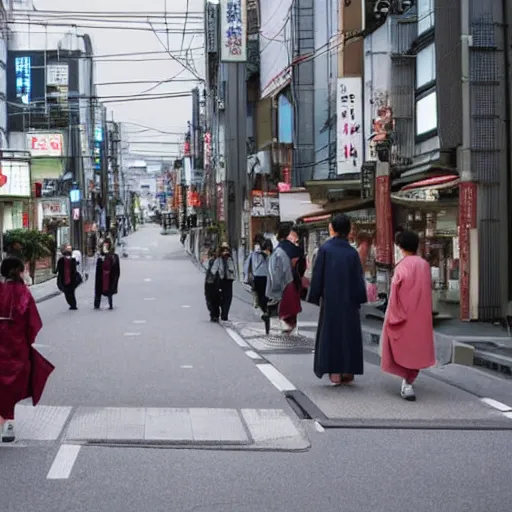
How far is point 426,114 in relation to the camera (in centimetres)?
2066

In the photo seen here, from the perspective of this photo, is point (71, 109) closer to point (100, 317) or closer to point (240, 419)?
point (100, 317)

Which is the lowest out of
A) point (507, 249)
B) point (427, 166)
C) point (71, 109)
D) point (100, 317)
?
point (100, 317)

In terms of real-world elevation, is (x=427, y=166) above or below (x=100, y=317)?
above

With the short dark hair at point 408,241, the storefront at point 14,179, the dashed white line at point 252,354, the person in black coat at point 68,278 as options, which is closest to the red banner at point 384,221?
the dashed white line at point 252,354

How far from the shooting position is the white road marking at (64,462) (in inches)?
257

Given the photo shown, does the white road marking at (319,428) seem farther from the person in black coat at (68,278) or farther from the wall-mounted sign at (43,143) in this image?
the wall-mounted sign at (43,143)

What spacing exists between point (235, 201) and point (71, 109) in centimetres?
2323

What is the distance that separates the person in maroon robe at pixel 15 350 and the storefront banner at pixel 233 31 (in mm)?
33576

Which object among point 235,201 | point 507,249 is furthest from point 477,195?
point 235,201

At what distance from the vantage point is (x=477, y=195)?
57.7 ft

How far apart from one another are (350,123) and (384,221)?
12.9 feet

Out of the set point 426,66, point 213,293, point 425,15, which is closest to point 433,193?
point 426,66

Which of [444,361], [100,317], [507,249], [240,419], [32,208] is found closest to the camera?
[240,419]

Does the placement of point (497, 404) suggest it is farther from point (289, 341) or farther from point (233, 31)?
point (233, 31)
